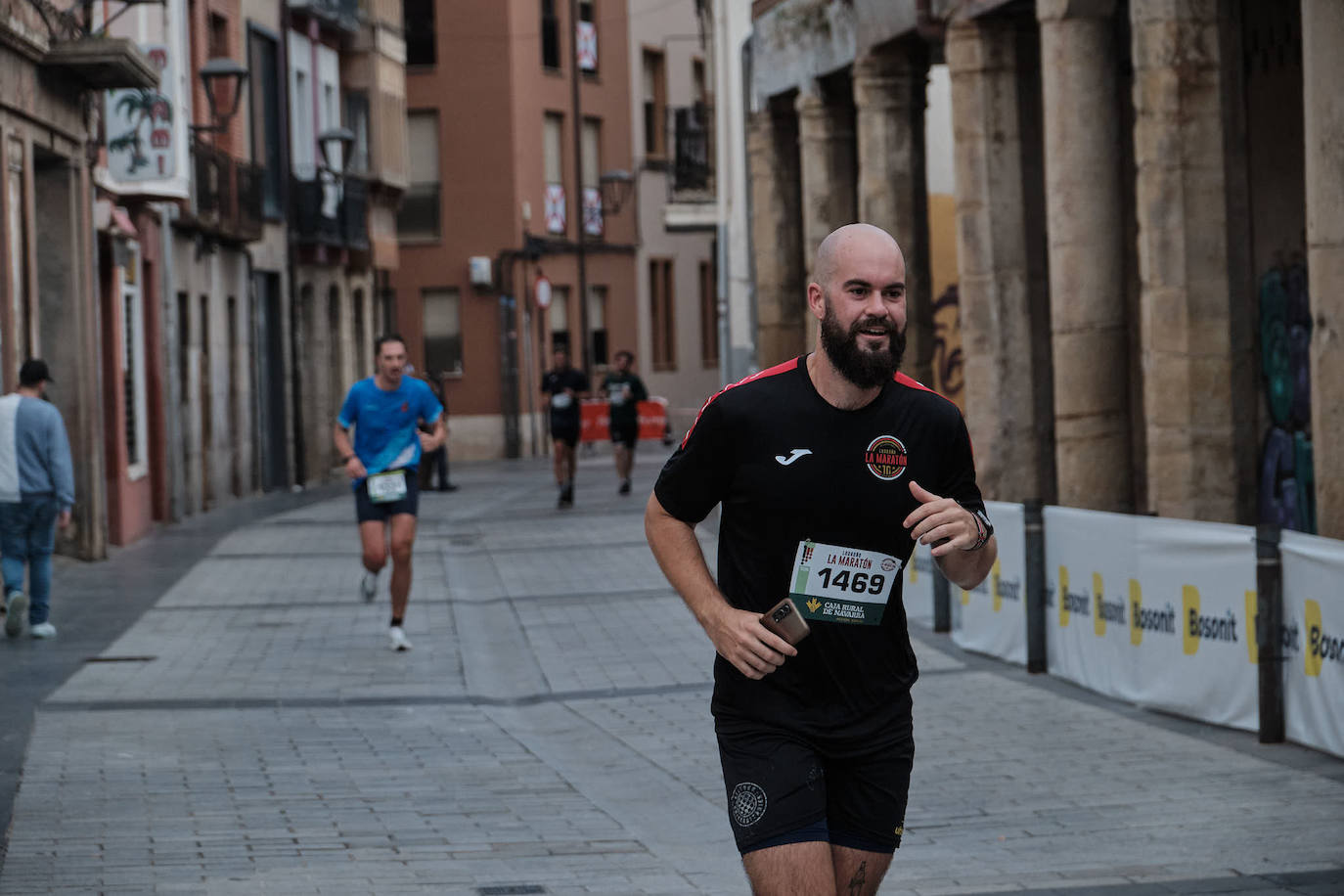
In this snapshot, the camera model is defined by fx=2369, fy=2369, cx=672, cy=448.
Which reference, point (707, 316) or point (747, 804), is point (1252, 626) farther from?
point (707, 316)

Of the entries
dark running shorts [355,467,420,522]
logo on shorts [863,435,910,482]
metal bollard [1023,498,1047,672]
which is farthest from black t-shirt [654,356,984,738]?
dark running shorts [355,467,420,522]

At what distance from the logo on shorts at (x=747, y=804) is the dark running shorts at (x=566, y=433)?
76.9 ft

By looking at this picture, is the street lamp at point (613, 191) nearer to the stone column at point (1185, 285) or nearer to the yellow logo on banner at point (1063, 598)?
the stone column at point (1185, 285)

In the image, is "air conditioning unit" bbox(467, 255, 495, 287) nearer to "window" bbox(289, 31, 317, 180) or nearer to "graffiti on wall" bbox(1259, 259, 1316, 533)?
"window" bbox(289, 31, 317, 180)

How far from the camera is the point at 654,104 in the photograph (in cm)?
5959

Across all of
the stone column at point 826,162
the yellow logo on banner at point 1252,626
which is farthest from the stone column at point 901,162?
the yellow logo on banner at point 1252,626

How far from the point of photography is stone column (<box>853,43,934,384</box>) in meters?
20.2

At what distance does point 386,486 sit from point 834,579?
9537 millimetres

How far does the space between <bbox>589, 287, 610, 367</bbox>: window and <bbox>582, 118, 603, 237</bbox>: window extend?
4.67ft

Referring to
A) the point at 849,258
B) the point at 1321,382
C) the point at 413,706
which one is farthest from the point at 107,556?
the point at 849,258

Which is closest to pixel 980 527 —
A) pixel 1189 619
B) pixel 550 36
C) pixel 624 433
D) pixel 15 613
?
pixel 1189 619

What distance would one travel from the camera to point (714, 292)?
61.5 meters

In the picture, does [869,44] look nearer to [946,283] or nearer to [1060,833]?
[946,283]

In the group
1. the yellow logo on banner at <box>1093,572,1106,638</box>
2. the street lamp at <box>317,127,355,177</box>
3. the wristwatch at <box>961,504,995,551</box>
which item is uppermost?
the street lamp at <box>317,127,355,177</box>
